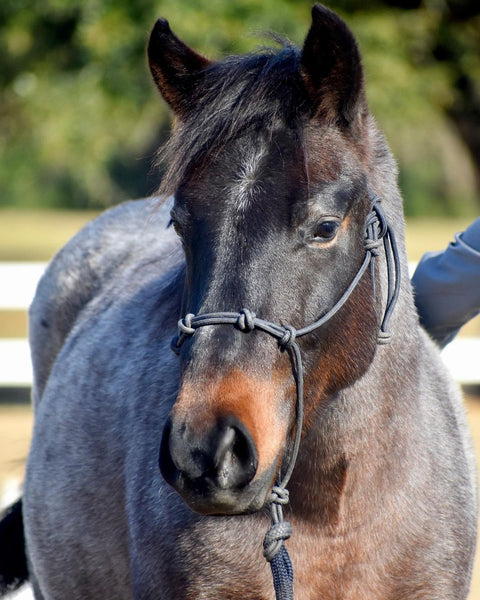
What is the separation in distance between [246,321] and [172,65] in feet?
3.16

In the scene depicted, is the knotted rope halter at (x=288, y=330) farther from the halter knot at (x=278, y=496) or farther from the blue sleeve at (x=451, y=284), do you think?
the blue sleeve at (x=451, y=284)

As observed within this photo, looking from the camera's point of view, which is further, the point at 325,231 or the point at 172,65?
the point at 172,65

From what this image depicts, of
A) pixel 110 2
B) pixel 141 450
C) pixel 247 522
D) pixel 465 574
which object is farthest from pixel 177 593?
pixel 110 2

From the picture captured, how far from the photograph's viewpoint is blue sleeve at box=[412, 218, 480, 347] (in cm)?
337

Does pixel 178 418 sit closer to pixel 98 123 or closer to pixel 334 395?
pixel 334 395

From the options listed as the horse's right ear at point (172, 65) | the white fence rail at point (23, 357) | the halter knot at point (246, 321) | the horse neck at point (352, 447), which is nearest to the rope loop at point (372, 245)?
the horse neck at point (352, 447)

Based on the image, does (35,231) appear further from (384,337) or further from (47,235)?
(384,337)

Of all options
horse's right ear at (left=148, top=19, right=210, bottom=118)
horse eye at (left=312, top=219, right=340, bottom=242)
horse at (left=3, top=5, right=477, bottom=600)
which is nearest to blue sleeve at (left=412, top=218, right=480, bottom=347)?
horse at (left=3, top=5, right=477, bottom=600)

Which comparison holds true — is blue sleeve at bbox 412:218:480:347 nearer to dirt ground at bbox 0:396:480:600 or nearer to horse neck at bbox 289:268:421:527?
horse neck at bbox 289:268:421:527

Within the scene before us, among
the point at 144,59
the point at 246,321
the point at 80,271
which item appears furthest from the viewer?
the point at 144,59

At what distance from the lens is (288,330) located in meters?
2.31

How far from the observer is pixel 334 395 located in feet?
8.55

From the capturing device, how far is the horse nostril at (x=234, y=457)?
2100 millimetres

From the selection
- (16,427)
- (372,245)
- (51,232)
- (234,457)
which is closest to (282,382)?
(234,457)
